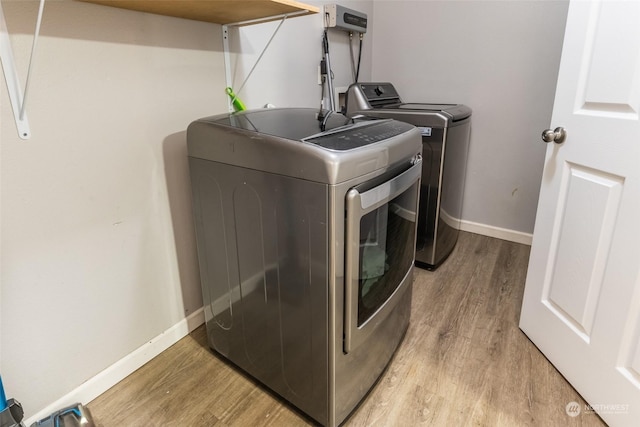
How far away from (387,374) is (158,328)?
90 centimetres

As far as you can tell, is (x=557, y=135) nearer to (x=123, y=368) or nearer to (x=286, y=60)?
(x=286, y=60)

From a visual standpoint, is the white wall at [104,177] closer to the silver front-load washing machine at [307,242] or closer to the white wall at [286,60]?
the white wall at [286,60]

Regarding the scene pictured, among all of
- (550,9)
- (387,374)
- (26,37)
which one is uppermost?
(550,9)

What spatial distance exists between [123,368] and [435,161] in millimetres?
1646

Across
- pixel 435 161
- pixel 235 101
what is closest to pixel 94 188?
pixel 235 101

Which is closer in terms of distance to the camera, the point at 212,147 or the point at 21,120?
the point at 21,120

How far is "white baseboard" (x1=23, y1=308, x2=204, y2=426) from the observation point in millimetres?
1173

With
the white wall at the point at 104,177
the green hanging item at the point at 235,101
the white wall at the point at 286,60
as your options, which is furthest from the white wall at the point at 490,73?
the green hanging item at the point at 235,101

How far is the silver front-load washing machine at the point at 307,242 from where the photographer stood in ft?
3.12

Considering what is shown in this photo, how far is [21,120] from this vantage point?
0.97 m

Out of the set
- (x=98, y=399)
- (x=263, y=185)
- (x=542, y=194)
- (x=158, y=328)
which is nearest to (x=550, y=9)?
(x=542, y=194)

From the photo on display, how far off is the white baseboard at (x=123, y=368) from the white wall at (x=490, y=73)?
200cm

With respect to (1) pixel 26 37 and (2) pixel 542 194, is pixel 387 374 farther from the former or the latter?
(1) pixel 26 37

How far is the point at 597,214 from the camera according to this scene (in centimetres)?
117
